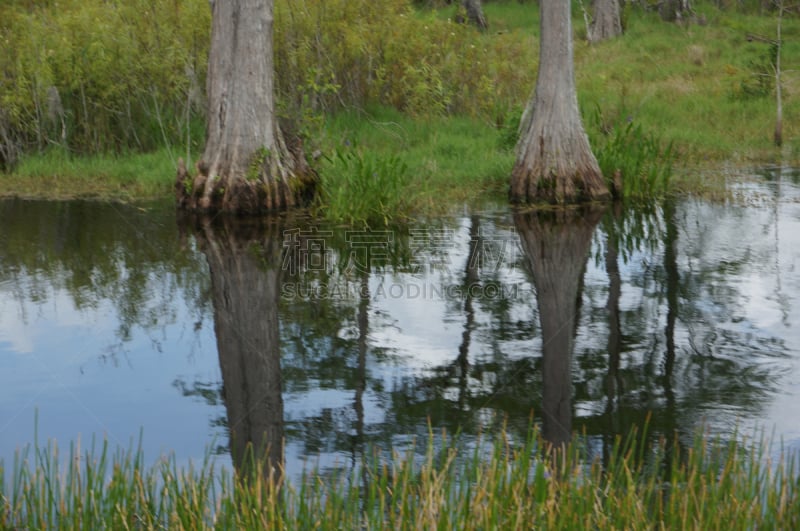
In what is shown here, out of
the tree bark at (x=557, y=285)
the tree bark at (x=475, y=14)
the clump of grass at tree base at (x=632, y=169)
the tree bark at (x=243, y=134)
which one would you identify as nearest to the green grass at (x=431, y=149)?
the tree bark at (x=243, y=134)

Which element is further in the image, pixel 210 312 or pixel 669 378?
pixel 210 312

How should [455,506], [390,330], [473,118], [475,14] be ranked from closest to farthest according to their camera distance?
[455,506] → [390,330] → [473,118] → [475,14]

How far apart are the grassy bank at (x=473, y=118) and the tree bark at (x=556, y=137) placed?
0.83 metres

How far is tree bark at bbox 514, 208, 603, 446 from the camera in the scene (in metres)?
6.74

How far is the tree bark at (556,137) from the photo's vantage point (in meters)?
13.9

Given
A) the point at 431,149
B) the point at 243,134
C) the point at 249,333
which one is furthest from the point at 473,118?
the point at 249,333

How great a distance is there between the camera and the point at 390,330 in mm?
8602

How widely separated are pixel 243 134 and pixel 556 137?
12.8 ft

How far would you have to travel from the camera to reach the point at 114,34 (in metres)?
17.2

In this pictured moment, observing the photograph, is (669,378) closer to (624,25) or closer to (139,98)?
(139,98)

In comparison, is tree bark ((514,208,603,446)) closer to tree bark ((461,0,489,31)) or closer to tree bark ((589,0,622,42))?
tree bark ((589,0,622,42))

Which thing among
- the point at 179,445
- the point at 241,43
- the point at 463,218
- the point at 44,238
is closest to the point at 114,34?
the point at 241,43

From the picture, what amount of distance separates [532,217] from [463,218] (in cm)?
84

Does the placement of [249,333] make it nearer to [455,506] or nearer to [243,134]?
[455,506]
